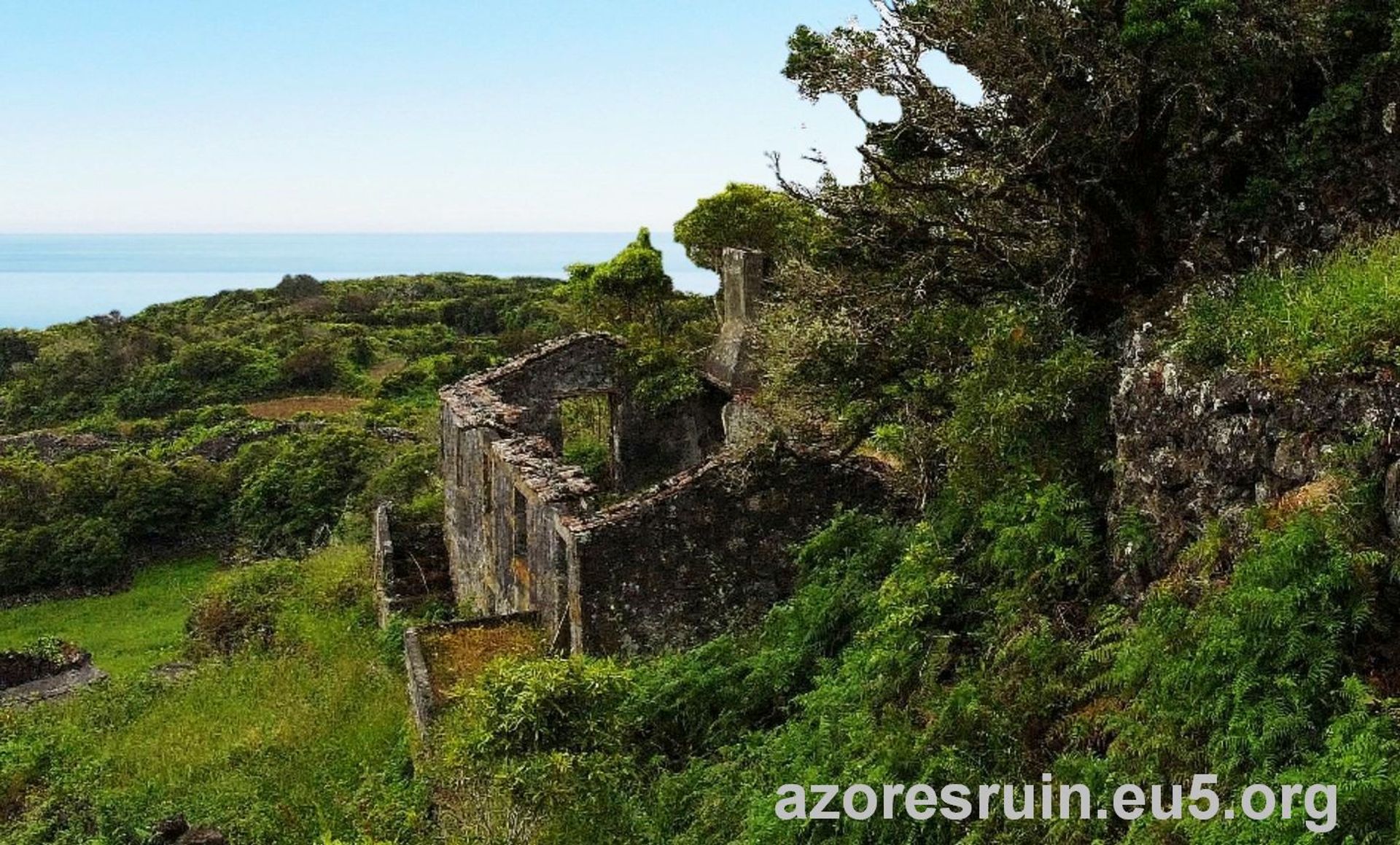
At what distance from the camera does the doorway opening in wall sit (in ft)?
64.4

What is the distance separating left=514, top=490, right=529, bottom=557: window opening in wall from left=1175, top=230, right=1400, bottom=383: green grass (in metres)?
8.03

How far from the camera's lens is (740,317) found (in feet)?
60.7

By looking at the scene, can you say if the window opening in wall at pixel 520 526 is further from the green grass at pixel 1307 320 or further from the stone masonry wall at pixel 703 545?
the green grass at pixel 1307 320

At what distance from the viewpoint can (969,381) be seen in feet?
27.3

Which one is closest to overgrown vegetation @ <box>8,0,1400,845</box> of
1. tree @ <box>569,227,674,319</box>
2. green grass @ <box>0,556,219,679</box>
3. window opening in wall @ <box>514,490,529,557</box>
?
window opening in wall @ <box>514,490,529,557</box>

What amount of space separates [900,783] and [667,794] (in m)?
2.36

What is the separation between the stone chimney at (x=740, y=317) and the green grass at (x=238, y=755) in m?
7.10

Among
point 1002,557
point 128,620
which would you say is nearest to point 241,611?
point 128,620

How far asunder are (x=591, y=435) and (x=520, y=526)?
11155 mm

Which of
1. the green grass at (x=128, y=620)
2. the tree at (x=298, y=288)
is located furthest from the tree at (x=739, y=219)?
the tree at (x=298, y=288)

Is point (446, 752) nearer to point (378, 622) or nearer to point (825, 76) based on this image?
point (825, 76)

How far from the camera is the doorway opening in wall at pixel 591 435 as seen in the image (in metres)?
19.6

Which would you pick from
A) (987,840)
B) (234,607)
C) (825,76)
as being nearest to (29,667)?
(234,607)

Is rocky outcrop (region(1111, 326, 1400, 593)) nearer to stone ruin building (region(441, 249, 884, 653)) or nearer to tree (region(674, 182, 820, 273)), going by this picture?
stone ruin building (region(441, 249, 884, 653))
